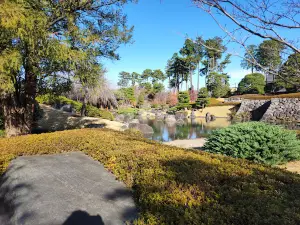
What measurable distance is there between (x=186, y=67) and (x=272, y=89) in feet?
57.0

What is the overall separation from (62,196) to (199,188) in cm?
135

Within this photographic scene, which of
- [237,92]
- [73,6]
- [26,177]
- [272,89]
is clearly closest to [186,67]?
[237,92]

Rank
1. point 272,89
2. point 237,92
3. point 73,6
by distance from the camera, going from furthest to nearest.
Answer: point 237,92 < point 272,89 < point 73,6

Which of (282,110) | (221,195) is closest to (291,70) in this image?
(221,195)

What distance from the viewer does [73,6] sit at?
548 centimetres

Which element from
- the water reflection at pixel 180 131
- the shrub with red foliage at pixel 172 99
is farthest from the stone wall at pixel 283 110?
the shrub with red foliage at pixel 172 99

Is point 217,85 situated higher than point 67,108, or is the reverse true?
point 217,85

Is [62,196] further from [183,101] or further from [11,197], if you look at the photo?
[183,101]

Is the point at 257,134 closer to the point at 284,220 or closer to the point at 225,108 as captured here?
the point at 284,220

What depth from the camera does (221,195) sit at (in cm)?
196

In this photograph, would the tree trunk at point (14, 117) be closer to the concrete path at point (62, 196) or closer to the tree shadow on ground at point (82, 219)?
the concrete path at point (62, 196)

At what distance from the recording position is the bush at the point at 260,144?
4.54 meters

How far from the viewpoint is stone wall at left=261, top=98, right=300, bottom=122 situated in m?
20.8

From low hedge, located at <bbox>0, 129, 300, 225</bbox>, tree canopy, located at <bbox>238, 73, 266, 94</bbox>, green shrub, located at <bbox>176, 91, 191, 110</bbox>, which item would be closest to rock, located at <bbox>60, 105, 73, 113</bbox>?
low hedge, located at <bbox>0, 129, 300, 225</bbox>
